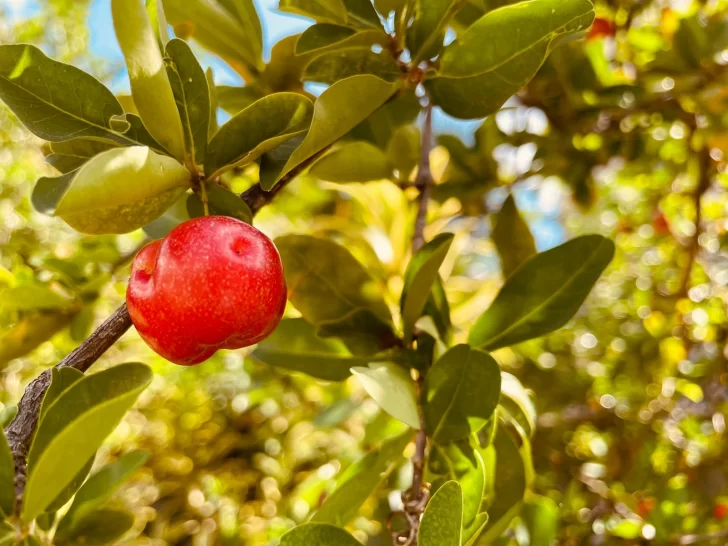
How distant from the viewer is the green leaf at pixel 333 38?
2.03 feet

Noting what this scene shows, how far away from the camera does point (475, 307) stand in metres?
1.24

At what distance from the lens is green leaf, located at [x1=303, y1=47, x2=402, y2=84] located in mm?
646

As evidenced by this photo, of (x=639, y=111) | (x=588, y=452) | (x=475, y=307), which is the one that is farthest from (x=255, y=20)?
(x=588, y=452)

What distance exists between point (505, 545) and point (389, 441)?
219 millimetres

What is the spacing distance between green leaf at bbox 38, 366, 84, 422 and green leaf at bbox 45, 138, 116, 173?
20 centimetres

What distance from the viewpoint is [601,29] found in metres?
1.37

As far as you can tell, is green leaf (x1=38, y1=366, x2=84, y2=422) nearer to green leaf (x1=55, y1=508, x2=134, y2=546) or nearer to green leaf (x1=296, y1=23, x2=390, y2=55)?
green leaf (x1=55, y1=508, x2=134, y2=546)

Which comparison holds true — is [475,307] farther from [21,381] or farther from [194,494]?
[21,381]

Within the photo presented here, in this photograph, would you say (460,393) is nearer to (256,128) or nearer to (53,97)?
(256,128)

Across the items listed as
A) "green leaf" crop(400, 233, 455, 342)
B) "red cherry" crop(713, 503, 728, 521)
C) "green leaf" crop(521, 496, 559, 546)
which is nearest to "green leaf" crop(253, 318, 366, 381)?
"green leaf" crop(400, 233, 455, 342)

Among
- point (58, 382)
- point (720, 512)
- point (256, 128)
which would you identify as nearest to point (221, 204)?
point (256, 128)

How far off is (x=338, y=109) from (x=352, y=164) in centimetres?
30

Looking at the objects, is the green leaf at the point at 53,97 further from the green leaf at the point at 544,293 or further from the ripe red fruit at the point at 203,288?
the green leaf at the point at 544,293

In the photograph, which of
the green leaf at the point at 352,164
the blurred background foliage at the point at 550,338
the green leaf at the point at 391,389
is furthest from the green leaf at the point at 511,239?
the green leaf at the point at 391,389
